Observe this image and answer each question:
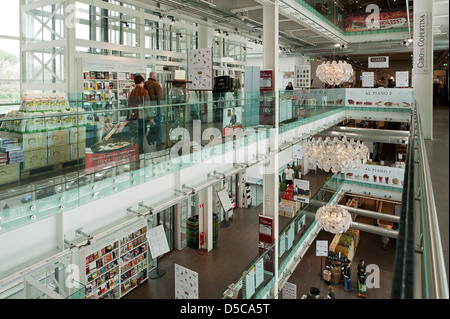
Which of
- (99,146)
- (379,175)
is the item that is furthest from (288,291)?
(379,175)

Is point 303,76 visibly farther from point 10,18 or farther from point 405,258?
point 405,258

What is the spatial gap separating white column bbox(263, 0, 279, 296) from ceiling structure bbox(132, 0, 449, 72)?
0.41 m

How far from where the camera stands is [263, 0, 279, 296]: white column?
32.2 ft

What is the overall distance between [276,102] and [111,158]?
20.1 ft

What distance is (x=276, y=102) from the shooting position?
10133 millimetres

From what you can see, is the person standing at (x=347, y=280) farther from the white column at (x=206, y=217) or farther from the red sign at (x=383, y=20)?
the red sign at (x=383, y=20)

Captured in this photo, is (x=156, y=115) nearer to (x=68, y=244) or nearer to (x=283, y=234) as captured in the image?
(x=68, y=244)

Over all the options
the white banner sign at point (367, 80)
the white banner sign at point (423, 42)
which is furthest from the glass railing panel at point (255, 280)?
the white banner sign at point (367, 80)

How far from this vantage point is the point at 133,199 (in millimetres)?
5613

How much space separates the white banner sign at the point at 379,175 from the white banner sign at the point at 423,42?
1048 centimetres

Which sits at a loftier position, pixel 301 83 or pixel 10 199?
pixel 301 83
